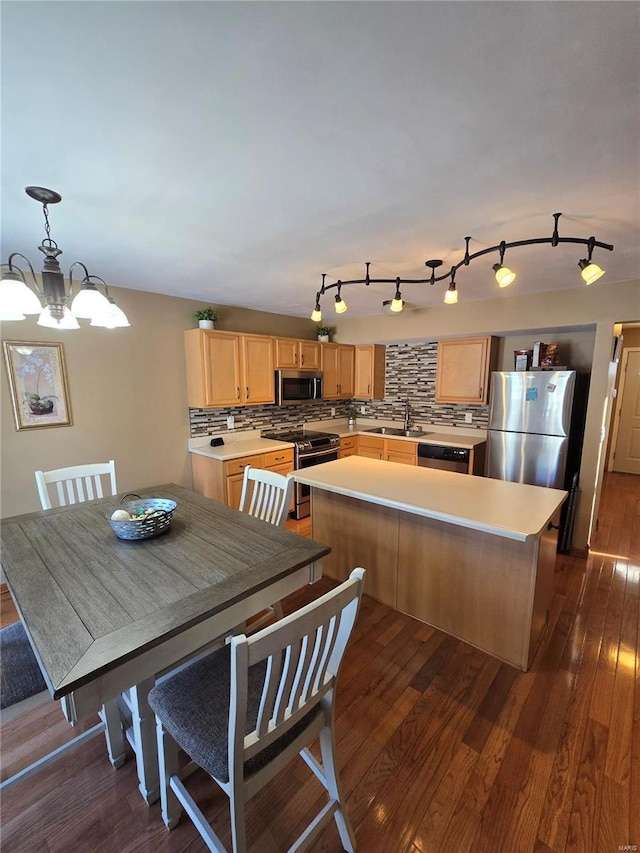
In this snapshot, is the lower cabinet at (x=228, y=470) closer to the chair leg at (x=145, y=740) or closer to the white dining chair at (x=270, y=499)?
the white dining chair at (x=270, y=499)

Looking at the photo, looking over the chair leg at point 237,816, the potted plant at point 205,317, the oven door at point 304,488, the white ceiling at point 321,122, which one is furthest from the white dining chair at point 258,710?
the potted plant at point 205,317

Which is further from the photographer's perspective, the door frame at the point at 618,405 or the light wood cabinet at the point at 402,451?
the door frame at the point at 618,405

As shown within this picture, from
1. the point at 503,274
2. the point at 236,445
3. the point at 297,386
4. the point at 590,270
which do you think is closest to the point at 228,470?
the point at 236,445

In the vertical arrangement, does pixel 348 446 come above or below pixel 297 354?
below

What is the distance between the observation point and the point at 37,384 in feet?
8.87

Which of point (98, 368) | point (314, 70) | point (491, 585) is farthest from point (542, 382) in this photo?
point (98, 368)

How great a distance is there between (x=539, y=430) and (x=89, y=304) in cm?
349

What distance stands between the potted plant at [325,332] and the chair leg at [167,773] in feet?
13.6

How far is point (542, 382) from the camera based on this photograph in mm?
3184

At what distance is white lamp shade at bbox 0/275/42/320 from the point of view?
1272 mm

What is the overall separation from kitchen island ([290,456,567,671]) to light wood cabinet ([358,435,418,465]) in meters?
1.54

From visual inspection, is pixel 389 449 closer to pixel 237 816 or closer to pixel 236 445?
pixel 236 445

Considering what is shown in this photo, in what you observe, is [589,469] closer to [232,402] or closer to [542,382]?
[542,382]

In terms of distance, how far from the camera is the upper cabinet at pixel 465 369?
3799mm
